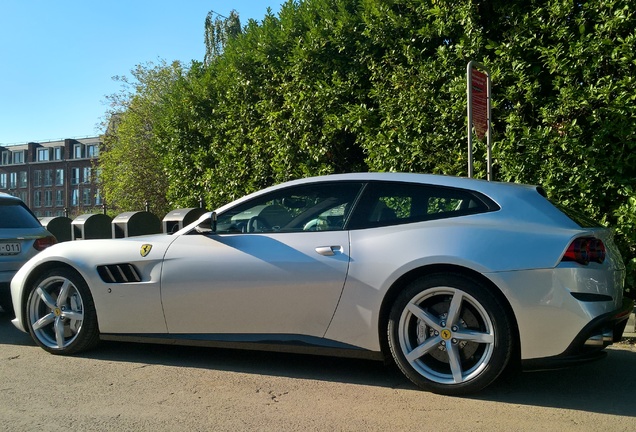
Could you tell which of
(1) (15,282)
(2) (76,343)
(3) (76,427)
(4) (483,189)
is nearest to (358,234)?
(4) (483,189)

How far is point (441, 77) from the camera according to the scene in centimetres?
763

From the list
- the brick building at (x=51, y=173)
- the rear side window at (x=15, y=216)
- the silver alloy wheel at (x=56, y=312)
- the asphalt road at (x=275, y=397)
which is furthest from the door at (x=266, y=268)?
the brick building at (x=51, y=173)

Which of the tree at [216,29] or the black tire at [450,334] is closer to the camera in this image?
the black tire at [450,334]

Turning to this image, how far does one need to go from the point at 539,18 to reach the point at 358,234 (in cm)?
411

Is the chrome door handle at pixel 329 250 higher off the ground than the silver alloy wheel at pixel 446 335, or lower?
higher

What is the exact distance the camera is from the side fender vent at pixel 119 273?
4840 millimetres

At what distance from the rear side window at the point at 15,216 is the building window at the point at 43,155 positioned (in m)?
91.9

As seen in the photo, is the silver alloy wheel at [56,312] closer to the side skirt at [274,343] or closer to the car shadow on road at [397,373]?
the car shadow on road at [397,373]

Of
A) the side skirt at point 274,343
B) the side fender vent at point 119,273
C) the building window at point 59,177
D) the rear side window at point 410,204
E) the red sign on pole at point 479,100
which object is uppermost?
the building window at point 59,177

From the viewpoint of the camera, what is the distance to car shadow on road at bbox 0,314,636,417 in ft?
12.9

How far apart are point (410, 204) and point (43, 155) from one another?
3845 inches

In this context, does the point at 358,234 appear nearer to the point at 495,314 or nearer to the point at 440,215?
the point at 440,215

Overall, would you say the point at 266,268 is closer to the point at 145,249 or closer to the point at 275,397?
the point at 275,397

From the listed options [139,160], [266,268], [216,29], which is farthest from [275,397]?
[216,29]
